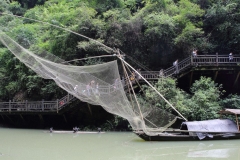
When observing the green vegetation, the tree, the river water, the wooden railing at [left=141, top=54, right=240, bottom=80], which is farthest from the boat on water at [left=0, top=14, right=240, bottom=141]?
the green vegetation

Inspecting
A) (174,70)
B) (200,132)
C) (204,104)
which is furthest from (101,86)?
(174,70)

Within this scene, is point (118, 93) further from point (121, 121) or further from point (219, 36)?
point (219, 36)

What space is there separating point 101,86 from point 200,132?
408 cm

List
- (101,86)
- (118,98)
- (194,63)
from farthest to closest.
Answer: (194,63) < (101,86) < (118,98)

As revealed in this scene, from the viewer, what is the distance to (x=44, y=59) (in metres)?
10.9

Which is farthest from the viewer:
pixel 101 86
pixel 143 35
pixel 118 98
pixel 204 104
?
pixel 143 35

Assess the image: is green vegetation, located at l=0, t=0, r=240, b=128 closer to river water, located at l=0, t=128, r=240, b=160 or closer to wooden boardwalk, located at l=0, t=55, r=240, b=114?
wooden boardwalk, located at l=0, t=55, r=240, b=114

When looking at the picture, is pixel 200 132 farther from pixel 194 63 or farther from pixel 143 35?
pixel 143 35

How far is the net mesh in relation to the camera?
11.1 metres

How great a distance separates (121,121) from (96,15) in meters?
7.47

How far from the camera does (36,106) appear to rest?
17.0 m

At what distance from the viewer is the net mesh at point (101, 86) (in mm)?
11098

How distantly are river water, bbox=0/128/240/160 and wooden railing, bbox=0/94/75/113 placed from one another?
2.70 metres

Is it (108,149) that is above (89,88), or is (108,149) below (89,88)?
below
